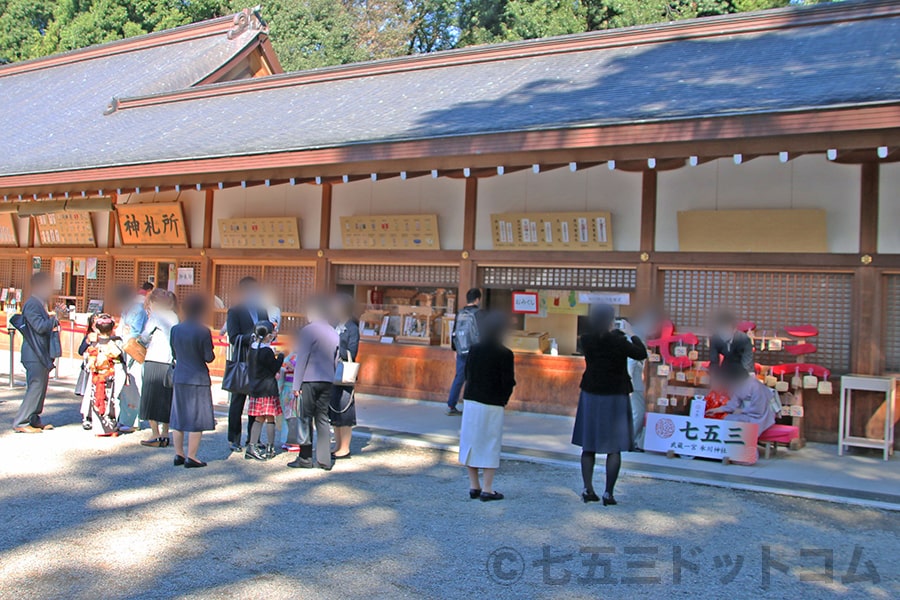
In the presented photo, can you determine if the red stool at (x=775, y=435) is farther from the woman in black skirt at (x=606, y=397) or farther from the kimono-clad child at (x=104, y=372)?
the kimono-clad child at (x=104, y=372)

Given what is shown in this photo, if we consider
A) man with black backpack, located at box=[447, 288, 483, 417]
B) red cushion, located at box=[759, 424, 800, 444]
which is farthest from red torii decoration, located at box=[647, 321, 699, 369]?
man with black backpack, located at box=[447, 288, 483, 417]

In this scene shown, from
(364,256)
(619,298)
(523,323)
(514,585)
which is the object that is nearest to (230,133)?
(364,256)

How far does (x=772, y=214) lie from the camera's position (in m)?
8.72

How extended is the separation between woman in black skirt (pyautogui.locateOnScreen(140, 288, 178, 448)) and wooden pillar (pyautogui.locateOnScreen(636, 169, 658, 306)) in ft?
18.0

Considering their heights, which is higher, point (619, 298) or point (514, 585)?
point (619, 298)

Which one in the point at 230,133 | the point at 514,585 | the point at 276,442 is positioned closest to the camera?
the point at 514,585

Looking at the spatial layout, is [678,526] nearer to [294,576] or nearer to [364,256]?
[294,576]

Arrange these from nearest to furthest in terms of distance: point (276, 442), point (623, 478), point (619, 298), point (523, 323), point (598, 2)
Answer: point (623, 478), point (276, 442), point (619, 298), point (523, 323), point (598, 2)

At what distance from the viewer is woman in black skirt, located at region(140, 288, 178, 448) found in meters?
7.23

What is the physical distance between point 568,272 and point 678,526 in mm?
5115

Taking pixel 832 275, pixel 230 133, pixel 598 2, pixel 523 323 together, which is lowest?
pixel 523 323

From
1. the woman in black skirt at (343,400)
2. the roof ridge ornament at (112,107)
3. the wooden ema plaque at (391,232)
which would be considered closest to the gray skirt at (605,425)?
the woman in black skirt at (343,400)

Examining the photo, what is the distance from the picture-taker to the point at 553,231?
10.0 meters

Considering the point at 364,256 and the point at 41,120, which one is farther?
the point at 41,120
